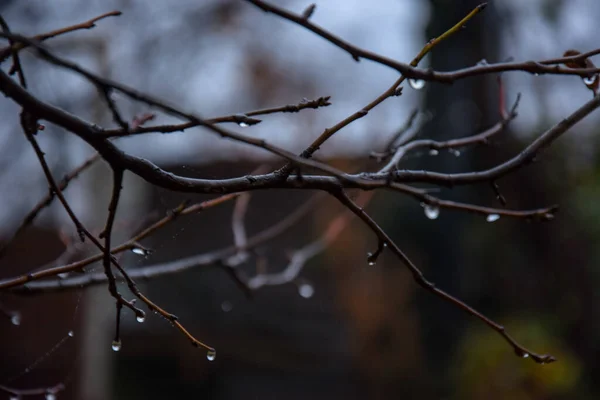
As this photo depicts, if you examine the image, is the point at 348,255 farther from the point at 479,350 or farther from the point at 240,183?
the point at 240,183

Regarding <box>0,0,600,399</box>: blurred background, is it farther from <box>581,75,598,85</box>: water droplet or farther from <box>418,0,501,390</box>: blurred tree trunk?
<box>581,75,598,85</box>: water droplet

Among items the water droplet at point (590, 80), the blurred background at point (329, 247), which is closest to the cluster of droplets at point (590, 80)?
the water droplet at point (590, 80)

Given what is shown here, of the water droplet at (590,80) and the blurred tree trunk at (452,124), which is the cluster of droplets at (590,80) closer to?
the water droplet at (590,80)

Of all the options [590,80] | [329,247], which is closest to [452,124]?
[329,247]

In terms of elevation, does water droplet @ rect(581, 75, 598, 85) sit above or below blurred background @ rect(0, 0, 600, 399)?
below

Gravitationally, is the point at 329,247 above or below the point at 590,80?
above

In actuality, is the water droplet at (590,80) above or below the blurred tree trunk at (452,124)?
below

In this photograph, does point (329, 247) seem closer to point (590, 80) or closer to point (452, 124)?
point (452, 124)

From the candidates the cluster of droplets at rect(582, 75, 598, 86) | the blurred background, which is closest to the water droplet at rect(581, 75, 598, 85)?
the cluster of droplets at rect(582, 75, 598, 86)

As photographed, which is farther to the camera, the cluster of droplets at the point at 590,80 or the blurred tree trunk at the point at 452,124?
the blurred tree trunk at the point at 452,124
